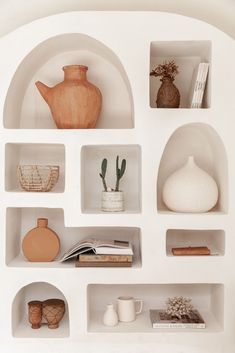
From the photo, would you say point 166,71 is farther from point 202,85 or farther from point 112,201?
point 112,201

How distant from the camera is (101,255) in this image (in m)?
2.40

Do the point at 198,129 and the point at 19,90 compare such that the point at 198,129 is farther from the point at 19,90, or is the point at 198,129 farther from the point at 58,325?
the point at 58,325

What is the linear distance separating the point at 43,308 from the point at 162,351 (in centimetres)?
58

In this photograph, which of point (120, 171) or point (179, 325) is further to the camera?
point (120, 171)

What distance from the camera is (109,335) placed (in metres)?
2.38

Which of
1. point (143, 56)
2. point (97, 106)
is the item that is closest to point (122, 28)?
point (143, 56)

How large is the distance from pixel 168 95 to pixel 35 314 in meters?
1.18

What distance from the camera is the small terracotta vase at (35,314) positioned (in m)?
2.46

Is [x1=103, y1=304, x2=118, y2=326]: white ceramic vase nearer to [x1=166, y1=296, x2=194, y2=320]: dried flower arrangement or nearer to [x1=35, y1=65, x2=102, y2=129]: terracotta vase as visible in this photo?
[x1=166, y1=296, x2=194, y2=320]: dried flower arrangement

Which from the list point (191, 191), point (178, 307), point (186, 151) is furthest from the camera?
point (186, 151)

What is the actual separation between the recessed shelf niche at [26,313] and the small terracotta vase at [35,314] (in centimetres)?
3

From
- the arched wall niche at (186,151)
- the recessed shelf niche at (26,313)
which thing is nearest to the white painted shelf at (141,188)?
the recessed shelf niche at (26,313)

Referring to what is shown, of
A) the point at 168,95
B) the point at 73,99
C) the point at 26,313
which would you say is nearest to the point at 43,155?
the point at 73,99

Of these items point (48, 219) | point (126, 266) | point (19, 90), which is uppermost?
point (19, 90)
